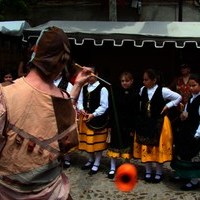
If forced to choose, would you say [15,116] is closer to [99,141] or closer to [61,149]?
[61,149]

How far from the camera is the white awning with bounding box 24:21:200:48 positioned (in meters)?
7.33

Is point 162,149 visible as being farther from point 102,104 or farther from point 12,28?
point 12,28

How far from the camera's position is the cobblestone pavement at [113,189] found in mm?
4953

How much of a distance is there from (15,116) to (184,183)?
3606mm

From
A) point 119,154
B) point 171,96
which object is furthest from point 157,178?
point 171,96

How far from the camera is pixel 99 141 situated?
587 centimetres

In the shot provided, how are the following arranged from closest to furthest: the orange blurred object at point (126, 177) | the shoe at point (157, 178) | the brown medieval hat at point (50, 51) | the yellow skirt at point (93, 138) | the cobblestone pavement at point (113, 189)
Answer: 1. the brown medieval hat at point (50, 51)
2. the orange blurred object at point (126, 177)
3. the cobblestone pavement at point (113, 189)
4. the shoe at point (157, 178)
5. the yellow skirt at point (93, 138)

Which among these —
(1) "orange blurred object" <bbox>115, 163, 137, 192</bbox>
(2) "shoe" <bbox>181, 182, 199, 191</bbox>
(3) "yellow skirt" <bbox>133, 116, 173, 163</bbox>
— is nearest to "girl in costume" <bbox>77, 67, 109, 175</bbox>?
(3) "yellow skirt" <bbox>133, 116, 173, 163</bbox>

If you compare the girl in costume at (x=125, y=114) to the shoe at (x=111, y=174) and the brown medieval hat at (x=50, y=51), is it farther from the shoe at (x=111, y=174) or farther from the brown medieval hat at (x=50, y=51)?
the brown medieval hat at (x=50, y=51)

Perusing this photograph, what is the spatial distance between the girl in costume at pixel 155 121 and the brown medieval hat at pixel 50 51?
126 inches

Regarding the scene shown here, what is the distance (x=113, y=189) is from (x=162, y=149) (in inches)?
29.9

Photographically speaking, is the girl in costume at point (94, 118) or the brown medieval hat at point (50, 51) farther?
the girl in costume at point (94, 118)

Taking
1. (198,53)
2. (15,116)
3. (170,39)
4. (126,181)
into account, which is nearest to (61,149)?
(15,116)

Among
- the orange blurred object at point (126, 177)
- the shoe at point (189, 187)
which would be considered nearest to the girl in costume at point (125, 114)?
the shoe at point (189, 187)
